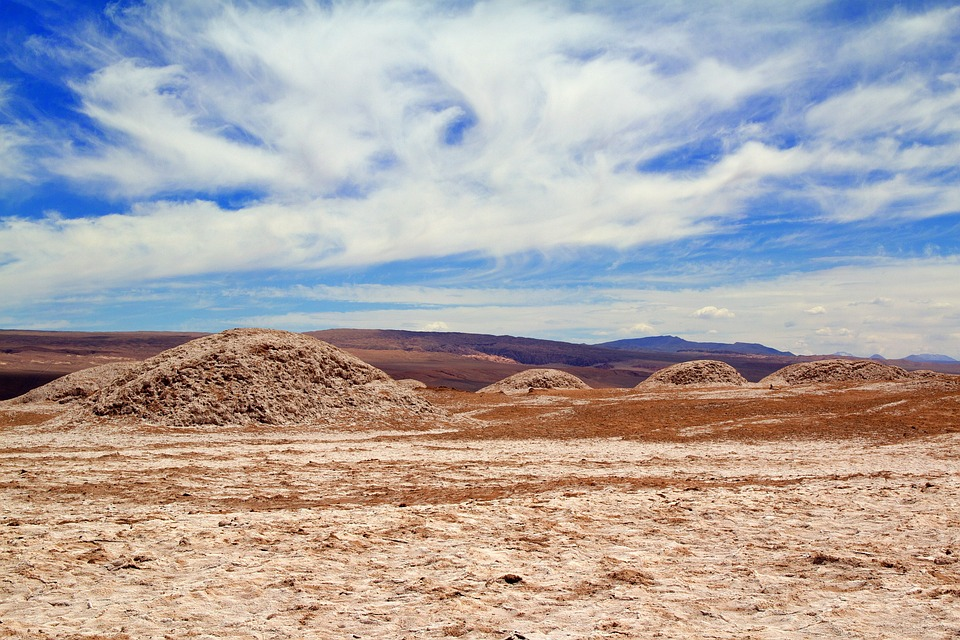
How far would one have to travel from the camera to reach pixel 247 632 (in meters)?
4.77

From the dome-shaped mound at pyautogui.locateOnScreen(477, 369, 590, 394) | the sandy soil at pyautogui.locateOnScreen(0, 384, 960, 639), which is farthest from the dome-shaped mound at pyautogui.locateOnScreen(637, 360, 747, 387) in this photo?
the sandy soil at pyautogui.locateOnScreen(0, 384, 960, 639)

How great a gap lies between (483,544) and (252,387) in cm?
1822

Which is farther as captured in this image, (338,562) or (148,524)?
(148,524)

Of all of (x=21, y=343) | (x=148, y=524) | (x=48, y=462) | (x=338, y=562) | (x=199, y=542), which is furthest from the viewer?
(x=21, y=343)

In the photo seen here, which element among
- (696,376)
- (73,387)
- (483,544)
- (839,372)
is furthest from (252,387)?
(839,372)

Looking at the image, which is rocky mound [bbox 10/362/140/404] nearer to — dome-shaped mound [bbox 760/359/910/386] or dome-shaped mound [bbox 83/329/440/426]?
dome-shaped mound [bbox 83/329/440/426]

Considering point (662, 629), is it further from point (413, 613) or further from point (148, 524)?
point (148, 524)

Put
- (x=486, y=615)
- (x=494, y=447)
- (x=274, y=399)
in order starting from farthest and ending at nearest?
(x=274, y=399), (x=494, y=447), (x=486, y=615)

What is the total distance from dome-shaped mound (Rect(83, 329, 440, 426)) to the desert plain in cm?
626

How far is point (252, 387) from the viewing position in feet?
76.5

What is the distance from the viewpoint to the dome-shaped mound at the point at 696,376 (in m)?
48.0

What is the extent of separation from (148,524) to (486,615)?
4818 millimetres

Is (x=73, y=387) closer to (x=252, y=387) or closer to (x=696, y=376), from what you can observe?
(x=252, y=387)

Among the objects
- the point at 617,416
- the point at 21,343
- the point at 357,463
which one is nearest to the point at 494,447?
the point at 357,463
